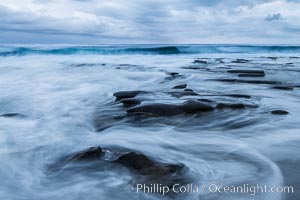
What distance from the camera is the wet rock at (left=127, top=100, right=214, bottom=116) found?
15.8 feet

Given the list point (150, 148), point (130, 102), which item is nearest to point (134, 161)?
point (150, 148)

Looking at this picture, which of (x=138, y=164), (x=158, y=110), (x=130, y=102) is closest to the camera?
(x=138, y=164)

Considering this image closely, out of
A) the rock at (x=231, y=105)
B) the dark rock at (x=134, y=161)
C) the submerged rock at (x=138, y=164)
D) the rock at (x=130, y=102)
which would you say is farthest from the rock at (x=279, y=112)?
the dark rock at (x=134, y=161)

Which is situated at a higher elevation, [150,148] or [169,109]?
[169,109]

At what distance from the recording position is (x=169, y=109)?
4887mm

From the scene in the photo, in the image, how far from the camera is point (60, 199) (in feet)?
8.25

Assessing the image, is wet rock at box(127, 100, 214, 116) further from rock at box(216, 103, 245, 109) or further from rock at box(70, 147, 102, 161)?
rock at box(70, 147, 102, 161)

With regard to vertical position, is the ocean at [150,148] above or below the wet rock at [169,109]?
below

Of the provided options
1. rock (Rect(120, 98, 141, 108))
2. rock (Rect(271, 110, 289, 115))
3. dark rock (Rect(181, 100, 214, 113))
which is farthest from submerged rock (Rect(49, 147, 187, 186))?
rock (Rect(271, 110, 289, 115))

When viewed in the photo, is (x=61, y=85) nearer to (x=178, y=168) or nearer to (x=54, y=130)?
(x=54, y=130)

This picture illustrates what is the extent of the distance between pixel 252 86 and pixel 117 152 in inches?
223

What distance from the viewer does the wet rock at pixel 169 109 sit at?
4.81 m

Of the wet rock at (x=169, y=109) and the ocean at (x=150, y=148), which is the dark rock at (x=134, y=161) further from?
the wet rock at (x=169, y=109)

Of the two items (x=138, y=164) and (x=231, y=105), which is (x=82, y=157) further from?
(x=231, y=105)
